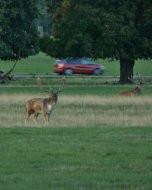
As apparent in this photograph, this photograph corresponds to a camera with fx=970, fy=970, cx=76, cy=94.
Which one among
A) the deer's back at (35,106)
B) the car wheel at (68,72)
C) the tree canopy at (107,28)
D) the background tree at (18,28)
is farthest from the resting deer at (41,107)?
the car wheel at (68,72)

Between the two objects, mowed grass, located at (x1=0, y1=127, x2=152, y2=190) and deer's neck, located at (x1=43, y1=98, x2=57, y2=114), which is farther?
deer's neck, located at (x1=43, y1=98, x2=57, y2=114)

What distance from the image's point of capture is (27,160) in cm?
1612

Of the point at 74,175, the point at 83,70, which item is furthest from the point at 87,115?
the point at 83,70

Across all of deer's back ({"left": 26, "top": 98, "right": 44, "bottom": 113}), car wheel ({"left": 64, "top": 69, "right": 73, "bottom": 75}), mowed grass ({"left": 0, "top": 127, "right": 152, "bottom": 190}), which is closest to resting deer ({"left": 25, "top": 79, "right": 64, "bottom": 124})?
deer's back ({"left": 26, "top": 98, "right": 44, "bottom": 113})

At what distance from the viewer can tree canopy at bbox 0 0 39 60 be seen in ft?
181

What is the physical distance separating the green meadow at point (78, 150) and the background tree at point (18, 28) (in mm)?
24483

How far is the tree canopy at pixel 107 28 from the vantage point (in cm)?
5209

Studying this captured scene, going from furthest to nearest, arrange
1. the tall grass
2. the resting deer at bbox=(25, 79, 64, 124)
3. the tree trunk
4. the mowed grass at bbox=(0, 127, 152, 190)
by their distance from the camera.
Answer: the tree trunk → the resting deer at bbox=(25, 79, 64, 124) → the tall grass → the mowed grass at bbox=(0, 127, 152, 190)

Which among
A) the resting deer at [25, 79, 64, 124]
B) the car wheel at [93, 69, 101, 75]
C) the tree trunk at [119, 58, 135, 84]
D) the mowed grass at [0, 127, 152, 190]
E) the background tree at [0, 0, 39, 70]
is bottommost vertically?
the car wheel at [93, 69, 101, 75]

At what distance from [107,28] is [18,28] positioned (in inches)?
266

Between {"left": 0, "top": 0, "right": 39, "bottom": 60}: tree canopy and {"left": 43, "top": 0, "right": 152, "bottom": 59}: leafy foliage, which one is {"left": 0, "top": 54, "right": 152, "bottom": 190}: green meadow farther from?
{"left": 0, "top": 0, "right": 39, "bottom": 60}: tree canopy

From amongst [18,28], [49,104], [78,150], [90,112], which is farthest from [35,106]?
[18,28]

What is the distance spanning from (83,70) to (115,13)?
85.1 ft

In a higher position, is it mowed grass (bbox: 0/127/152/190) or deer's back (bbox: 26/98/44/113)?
mowed grass (bbox: 0/127/152/190)
